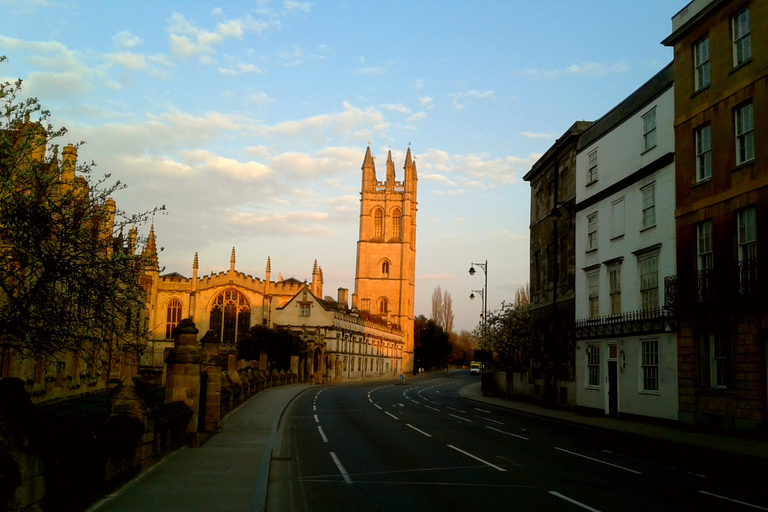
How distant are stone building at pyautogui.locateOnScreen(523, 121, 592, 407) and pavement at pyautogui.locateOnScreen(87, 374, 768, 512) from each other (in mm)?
11639

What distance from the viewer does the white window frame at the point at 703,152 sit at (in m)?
24.0

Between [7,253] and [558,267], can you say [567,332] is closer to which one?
[558,267]

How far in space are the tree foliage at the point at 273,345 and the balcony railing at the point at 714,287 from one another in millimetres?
48946

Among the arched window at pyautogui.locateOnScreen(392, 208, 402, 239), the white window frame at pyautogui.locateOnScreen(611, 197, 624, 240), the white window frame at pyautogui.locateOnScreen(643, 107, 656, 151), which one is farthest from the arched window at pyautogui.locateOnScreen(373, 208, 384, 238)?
the white window frame at pyautogui.locateOnScreen(643, 107, 656, 151)

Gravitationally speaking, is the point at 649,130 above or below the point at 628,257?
above

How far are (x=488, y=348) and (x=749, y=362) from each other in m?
38.0

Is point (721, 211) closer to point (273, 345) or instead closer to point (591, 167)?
point (591, 167)

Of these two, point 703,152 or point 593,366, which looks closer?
point 703,152

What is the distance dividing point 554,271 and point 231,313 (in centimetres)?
6255

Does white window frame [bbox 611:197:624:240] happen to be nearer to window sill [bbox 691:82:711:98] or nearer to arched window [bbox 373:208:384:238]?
window sill [bbox 691:82:711:98]

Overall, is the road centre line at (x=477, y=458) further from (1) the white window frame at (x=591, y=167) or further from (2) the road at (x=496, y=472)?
(1) the white window frame at (x=591, y=167)

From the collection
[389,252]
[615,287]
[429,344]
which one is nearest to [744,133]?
[615,287]

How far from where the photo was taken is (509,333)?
56219 mm

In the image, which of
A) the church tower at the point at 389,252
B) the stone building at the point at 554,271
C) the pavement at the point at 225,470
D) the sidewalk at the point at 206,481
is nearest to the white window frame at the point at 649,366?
the pavement at the point at 225,470
